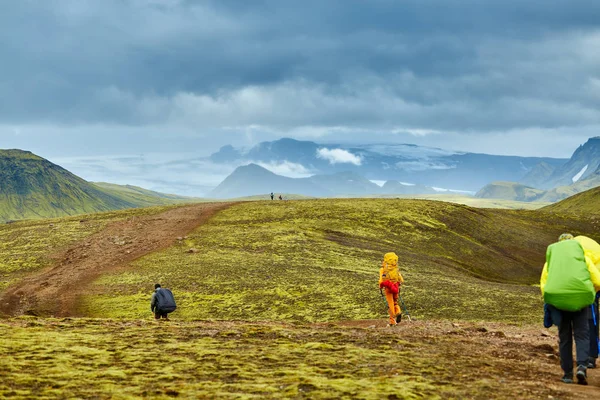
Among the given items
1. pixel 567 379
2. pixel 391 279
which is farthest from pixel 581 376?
pixel 391 279

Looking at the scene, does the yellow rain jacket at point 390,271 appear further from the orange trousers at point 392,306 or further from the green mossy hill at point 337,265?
the green mossy hill at point 337,265

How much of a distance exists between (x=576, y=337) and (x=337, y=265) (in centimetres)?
4301

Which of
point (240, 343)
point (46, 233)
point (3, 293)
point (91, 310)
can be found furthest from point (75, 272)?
point (240, 343)

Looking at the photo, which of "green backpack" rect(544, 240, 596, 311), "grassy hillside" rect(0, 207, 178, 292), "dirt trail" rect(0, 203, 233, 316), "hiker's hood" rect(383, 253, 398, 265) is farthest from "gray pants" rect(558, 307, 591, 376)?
"grassy hillside" rect(0, 207, 178, 292)

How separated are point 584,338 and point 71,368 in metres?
16.5

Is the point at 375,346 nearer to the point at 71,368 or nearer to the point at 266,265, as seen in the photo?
the point at 71,368

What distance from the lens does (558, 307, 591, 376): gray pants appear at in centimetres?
1666

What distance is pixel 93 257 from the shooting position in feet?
207

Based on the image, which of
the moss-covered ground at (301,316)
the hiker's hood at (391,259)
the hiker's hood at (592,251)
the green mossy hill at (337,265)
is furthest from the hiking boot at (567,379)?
the green mossy hill at (337,265)

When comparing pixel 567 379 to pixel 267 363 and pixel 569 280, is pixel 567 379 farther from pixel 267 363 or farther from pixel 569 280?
pixel 267 363

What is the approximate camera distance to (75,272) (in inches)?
2219

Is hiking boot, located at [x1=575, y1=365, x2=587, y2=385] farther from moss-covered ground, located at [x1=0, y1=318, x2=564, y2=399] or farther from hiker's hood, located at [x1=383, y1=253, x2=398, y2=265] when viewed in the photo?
hiker's hood, located at [x1=383, y1=253, x2=398, y2=265]

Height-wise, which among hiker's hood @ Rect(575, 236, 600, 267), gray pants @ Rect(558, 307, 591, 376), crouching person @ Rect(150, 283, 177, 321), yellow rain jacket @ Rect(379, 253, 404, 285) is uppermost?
hiker's hood @ Rect(575, 236, 600, 267)

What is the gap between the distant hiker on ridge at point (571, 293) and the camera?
54.1 ft
